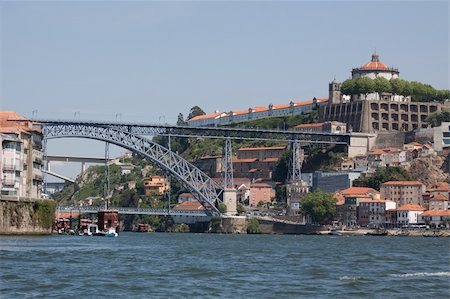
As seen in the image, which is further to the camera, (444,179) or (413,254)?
(444,179)

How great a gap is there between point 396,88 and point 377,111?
27.4 ft

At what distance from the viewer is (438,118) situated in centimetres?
17262

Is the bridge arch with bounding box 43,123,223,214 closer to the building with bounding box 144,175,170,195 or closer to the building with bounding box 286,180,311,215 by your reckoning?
the building with bounding box 286,180,311,215

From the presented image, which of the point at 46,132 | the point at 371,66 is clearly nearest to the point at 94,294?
the point at 46,132

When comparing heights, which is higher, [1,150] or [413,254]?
[1,150]

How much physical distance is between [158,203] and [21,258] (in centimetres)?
12541

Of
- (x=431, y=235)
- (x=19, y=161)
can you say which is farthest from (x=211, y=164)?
(x=19, y=161)

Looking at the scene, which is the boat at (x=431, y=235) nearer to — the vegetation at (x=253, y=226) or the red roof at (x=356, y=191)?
the red roof at (x=356, y=191)

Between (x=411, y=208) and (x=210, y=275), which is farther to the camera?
(x=411, y=208)

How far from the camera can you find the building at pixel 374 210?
150 meters

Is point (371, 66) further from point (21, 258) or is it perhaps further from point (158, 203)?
point (21, 258)

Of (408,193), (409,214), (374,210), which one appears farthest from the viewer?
(408,193)

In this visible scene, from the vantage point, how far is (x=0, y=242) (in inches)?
2640

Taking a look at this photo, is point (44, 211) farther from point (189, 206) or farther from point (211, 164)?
point (211, 164)
